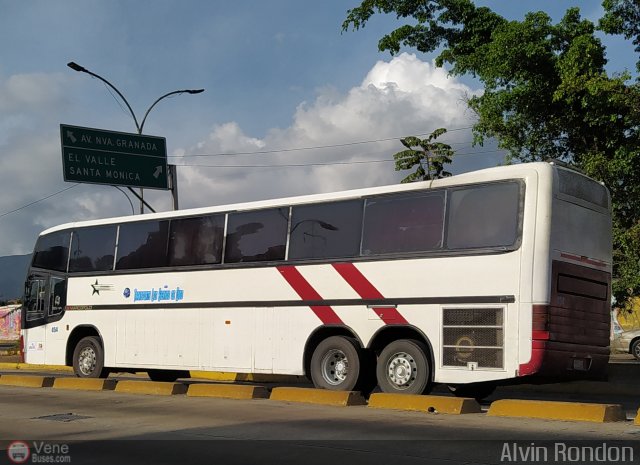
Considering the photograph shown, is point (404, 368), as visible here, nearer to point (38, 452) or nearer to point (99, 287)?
point (38, 452)

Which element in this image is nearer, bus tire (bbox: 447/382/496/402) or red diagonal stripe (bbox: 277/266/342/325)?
bus tire (bbox: 447/382/496/402)

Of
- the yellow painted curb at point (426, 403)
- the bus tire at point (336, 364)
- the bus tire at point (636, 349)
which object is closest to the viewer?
the yellow painted curb at point (426, 403)

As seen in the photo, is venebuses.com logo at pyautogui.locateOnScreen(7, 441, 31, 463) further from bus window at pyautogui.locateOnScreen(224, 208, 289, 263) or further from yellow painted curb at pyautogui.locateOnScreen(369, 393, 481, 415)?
bus window at pyautogui.locateOnScreen(224, 208, 289, 263)

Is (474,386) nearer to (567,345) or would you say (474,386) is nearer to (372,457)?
(567,345)

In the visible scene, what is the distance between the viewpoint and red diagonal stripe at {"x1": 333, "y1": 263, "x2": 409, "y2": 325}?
1354cm

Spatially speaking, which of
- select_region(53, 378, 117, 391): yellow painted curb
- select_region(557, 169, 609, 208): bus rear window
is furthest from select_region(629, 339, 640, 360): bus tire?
select_region(53, 378, 117, 391): yellow painted curb

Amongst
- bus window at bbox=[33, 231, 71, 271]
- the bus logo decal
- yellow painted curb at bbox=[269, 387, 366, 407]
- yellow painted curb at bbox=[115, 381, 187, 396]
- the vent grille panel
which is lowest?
yellow painted curb at bbox=[115, 381, 187, 396]

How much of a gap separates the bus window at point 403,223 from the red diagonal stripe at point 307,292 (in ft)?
4.09

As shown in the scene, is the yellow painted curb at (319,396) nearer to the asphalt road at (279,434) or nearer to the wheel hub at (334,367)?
the asphalt road at (279,434)

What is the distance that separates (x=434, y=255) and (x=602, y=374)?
128 inches

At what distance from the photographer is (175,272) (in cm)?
1673

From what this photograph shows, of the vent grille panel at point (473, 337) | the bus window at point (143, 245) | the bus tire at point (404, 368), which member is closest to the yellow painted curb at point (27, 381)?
the bus window at point (143, 245)

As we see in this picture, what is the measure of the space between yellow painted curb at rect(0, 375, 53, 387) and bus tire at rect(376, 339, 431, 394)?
791 cm

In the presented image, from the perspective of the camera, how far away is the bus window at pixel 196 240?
16.2m
